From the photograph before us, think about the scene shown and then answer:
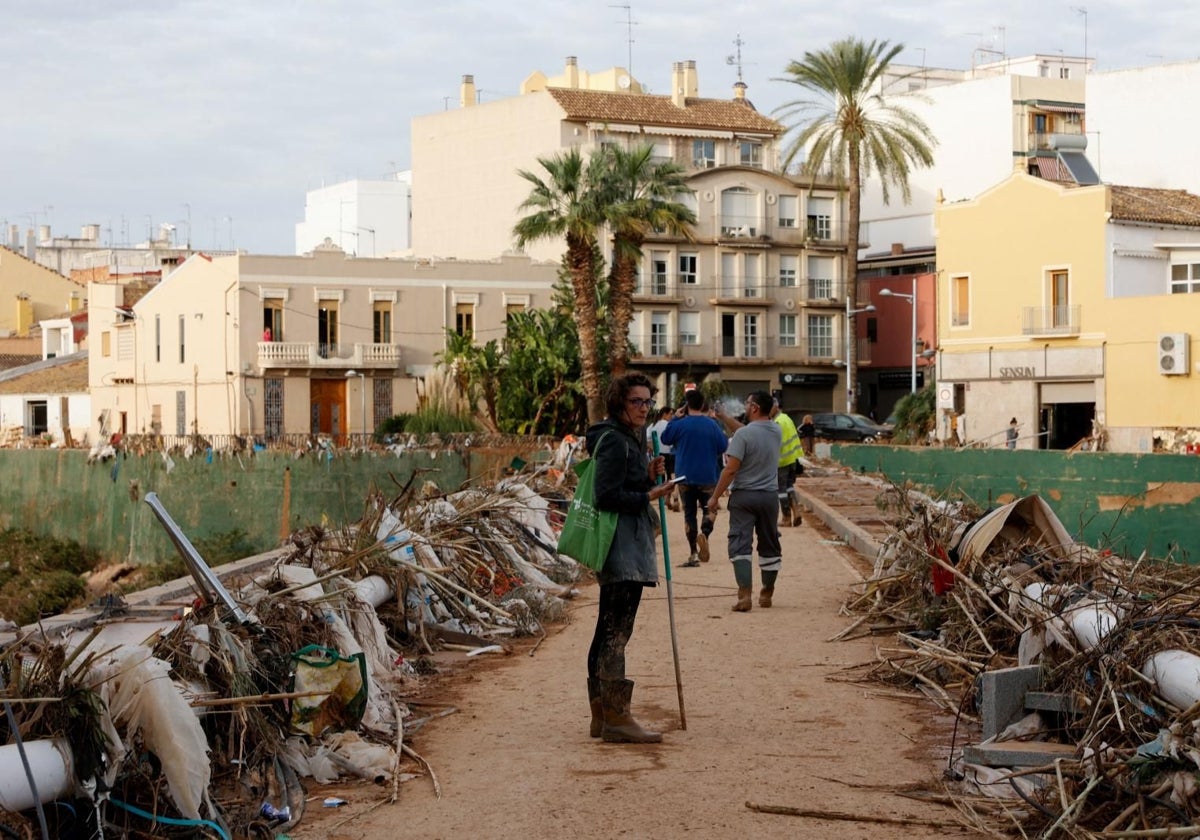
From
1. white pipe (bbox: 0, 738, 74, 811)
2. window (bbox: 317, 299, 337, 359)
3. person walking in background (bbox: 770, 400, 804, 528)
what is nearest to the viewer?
white pipe (bbox: 0, 738, 74, 811)

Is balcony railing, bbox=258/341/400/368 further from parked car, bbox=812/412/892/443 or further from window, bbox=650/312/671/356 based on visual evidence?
parked car, bbox=812/412/892/443

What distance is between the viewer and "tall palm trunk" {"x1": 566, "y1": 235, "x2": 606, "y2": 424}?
49312 mm

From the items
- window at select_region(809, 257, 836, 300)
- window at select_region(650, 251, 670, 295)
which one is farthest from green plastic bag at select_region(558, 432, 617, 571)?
window at select_region(809, 257, 836, 300)

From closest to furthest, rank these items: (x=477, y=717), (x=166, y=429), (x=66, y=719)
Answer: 1. (x=66, y=719)
2. (x=477, y=717)
3. (x=166, y=429)

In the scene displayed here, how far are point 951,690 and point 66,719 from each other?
18.2ft

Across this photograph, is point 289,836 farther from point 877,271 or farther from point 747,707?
point 877,271

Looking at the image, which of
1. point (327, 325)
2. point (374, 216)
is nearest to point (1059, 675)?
point (327, 325)

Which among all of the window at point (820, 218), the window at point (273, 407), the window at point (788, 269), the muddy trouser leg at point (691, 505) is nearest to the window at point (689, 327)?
the window at point (788, 269)

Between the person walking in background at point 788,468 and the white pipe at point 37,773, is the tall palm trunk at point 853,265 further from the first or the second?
the white pipe at point 37,773

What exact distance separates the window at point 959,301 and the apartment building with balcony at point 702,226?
1477cm

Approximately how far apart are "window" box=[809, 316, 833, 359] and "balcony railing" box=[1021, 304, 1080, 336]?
1967 cm

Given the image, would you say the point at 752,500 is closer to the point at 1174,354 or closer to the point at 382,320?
the point at 1174,354

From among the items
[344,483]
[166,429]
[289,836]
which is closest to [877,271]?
[166,429]

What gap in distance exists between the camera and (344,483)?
3481 centimetres
